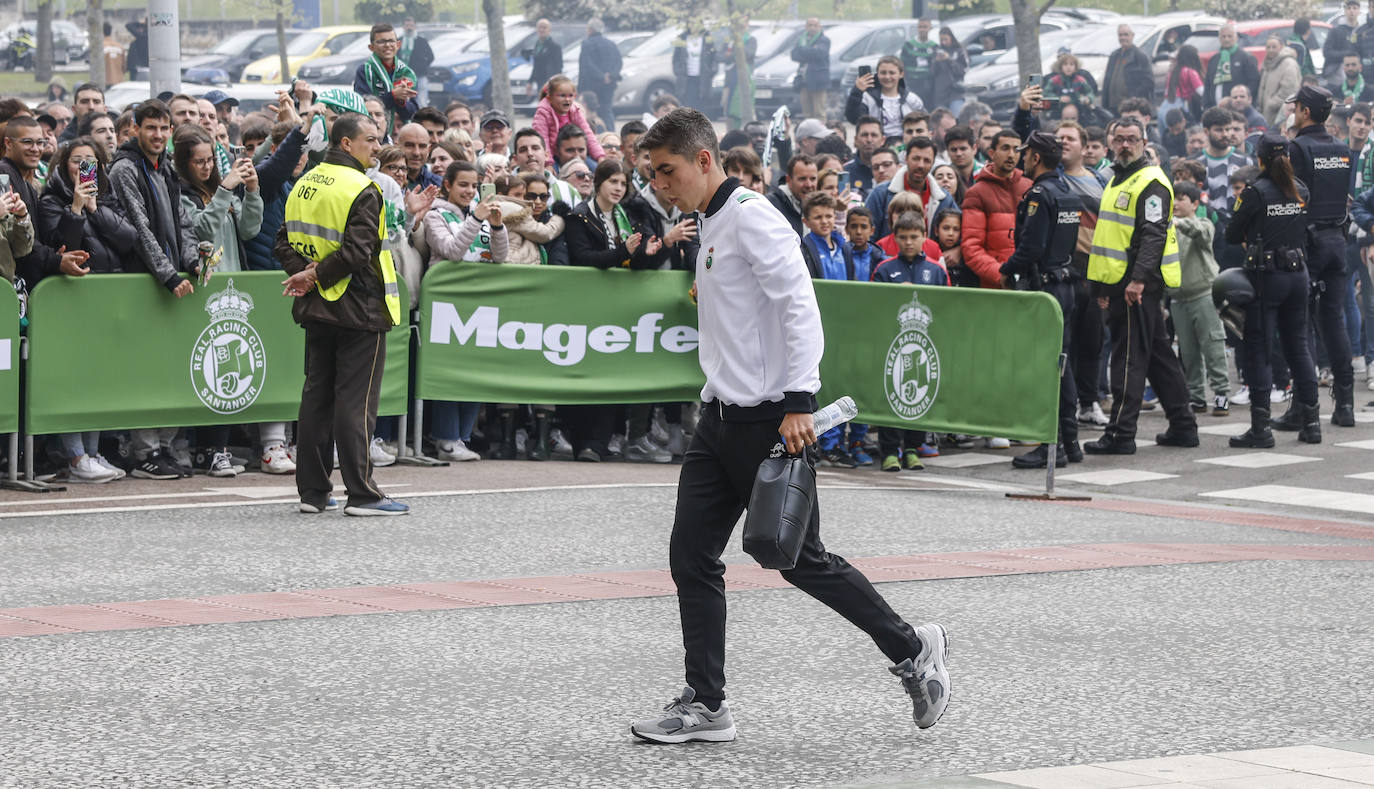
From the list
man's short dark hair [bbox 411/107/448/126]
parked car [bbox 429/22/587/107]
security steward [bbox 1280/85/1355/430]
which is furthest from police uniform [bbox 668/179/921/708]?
parked car [bbox 429/22/587/107]

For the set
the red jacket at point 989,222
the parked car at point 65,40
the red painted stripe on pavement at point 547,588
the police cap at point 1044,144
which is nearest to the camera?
the red painted stripe on pavement at point 547,588

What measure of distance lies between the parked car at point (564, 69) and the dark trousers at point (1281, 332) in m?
21.9

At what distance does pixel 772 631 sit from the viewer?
7.29m

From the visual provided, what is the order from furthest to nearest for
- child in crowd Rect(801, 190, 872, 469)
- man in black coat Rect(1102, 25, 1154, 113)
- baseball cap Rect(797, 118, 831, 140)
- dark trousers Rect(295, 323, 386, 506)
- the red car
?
1. the red car
2. man in black coat Rect(1102, 25, 1154, 113)
3. baseball cap Rect(797, 118, 831, 140)
4. child in crowd Rect(801, 190, 872, 469)
5. dark trousers Rect(295, 323, 386, 506)

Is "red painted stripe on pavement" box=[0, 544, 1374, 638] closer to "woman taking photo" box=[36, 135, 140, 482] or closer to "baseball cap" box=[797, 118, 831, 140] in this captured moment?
"woman taking photo" box=[36, 135, 140, 482]

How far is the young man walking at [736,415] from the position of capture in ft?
18.7

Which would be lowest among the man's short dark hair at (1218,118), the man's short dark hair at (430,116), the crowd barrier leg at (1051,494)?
the crowd barrier leg at (1051,494)

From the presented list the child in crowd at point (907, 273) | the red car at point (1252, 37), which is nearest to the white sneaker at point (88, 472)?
the child in crowd at point (907, 273)

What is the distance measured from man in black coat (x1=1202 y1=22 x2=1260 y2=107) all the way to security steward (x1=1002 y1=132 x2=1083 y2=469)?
46.3 feet

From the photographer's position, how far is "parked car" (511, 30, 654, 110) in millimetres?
35625

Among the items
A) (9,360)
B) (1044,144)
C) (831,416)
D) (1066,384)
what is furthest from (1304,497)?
(9,360)

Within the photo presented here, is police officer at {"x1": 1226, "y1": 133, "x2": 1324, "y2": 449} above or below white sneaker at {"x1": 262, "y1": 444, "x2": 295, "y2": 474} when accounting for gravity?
above

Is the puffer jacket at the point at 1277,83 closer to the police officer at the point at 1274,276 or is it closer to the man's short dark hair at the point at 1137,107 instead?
the man's short dark hair at the point at 1137,107

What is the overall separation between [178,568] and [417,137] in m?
4.98
